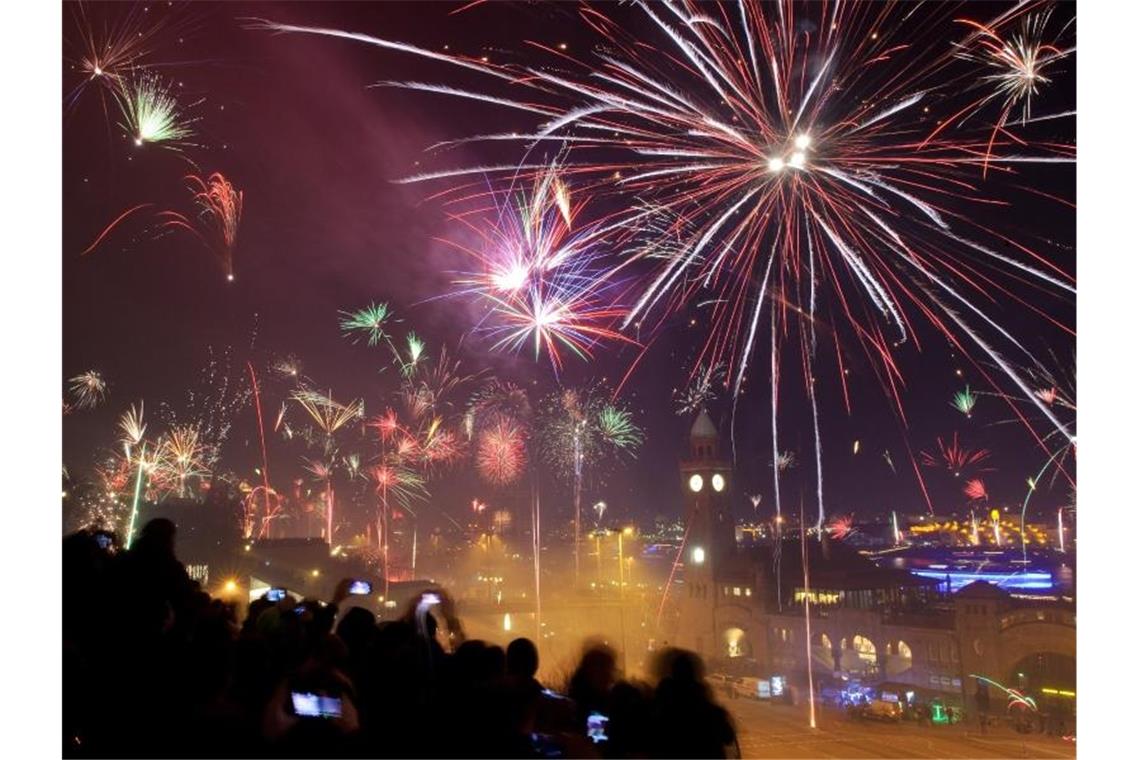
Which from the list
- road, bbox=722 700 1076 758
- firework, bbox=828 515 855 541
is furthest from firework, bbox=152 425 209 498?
firework, bbox=828 515 855 541

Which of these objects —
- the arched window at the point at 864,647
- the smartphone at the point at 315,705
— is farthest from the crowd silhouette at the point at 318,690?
the arched window at the point at 864,647

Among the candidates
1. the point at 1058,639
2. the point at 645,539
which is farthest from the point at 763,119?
the point at 645,539

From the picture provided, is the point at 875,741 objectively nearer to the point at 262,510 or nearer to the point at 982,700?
the point at 982,700

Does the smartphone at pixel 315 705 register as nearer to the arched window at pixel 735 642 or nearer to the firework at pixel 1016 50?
the firework at pixel 1016 50

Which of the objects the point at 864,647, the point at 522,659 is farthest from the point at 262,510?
the point at 522,659

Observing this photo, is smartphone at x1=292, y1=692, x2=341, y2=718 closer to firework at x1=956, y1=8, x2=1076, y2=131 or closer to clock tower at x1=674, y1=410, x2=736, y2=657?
firework at x1=956, y1=8, x2=1076, y2=131

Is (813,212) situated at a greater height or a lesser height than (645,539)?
greater
